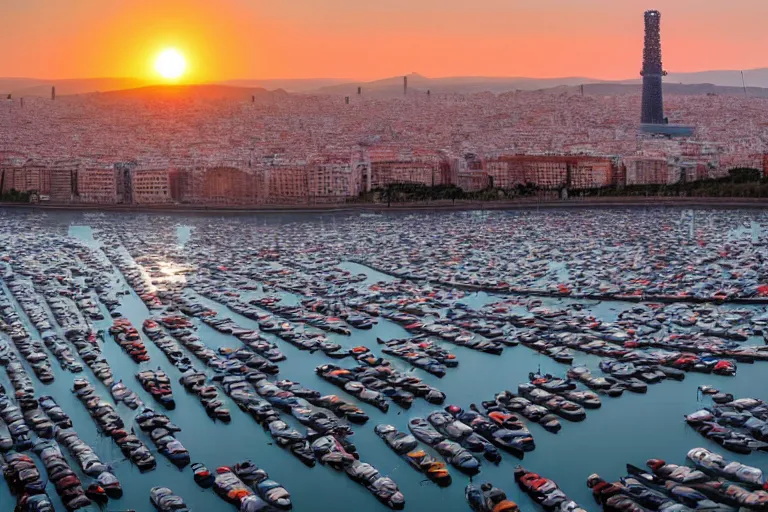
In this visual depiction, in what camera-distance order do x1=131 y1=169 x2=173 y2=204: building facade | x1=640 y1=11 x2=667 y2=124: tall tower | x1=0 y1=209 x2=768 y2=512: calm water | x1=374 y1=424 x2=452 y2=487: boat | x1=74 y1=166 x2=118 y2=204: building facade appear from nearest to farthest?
x1=0 y1=209 x2=768 y2=512: calm water, x1=374 y1=424 x2=452 y2=487: boat, x1=131 y1=169 x2=173 y2=204: building facade, x1=74 y1=166 x2=118 y2=204: building facade, x1=640 y1=11 x2=667 y2=124: tall tower

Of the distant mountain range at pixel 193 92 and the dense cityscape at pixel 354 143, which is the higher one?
the distant mountain range at pixel 193 92

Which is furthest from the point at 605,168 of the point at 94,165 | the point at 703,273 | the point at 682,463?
the point at 682,463

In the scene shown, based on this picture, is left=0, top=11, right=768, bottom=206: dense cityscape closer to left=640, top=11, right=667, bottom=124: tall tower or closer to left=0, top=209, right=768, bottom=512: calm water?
left=640, top=11, right=667, bottom=124: tall tower

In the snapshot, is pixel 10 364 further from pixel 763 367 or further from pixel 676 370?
pixel 763 367

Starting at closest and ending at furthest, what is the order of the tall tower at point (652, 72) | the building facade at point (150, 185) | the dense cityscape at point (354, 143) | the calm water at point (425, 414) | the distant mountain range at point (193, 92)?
the calm water at point (425, 414) → the building facade at point (150, 185) → the dense cityscape at point (354, 143) → the tall tower at point (652, 72) → the distant mountain range at point (193, 92)

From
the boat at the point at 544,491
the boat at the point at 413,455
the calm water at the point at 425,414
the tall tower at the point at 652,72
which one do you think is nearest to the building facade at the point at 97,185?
the calm water at the point at 425,414

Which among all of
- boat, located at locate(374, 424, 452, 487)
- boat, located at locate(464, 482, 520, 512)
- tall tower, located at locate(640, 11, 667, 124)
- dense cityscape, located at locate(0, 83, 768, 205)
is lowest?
boat, located at locate(464, 482, 520, 512)

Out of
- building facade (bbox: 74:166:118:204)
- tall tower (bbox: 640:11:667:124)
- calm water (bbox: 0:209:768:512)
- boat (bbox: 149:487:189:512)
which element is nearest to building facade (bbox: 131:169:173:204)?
building facade (bbox: 74:166:118:204)

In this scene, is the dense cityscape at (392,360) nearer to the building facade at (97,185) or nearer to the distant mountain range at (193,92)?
the building facade at (97,185)
